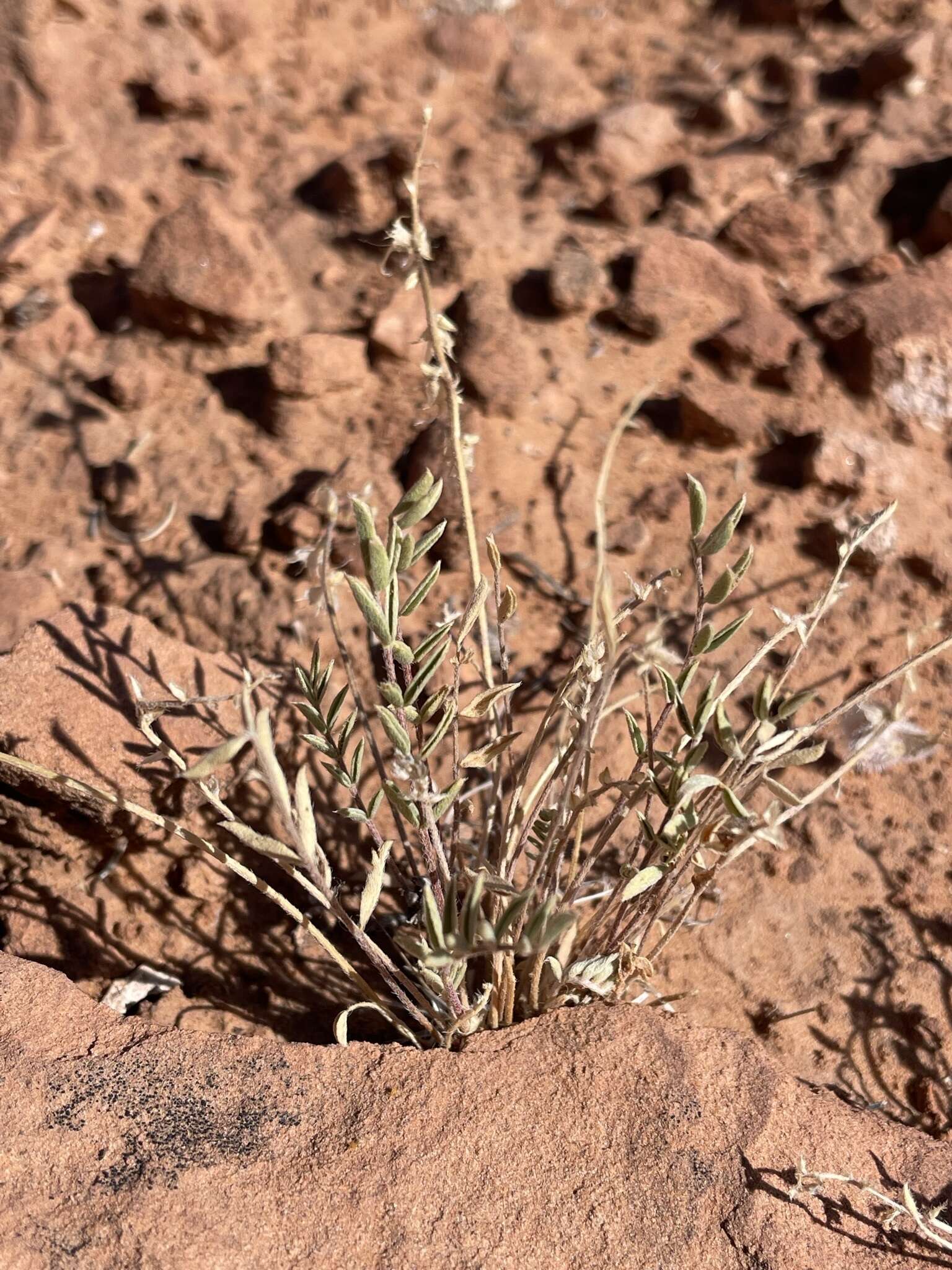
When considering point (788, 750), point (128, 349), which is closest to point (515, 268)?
point (128, 349)

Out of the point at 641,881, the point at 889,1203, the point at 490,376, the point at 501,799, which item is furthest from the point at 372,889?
the point at 490,376

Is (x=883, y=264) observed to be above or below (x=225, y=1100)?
above

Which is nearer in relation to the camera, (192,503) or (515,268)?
(192,503)

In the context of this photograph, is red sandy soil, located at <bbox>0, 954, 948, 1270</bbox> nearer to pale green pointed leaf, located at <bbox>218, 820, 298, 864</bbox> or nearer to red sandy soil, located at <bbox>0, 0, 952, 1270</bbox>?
red sandy soil, located at <bbox>0, 0, 952, 1270</bbox>

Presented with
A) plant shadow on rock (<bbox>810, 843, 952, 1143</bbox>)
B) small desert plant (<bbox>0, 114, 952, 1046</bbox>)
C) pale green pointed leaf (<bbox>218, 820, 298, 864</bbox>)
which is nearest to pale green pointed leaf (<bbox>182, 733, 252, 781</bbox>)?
small desert plant (<bbox>0, 114, 952, 1046</bbox>)

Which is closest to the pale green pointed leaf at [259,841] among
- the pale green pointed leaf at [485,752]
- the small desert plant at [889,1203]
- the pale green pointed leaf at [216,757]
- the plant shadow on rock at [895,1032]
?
the pale green pointed leaf at [216,757]

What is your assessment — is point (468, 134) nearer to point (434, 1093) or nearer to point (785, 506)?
point (785, 506)
